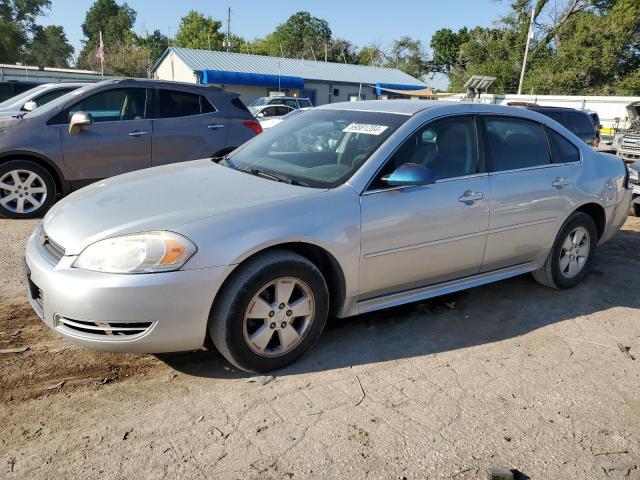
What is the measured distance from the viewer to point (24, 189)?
6.54m

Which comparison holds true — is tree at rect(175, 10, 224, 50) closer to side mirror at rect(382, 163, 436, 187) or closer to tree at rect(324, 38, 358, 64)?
tree at rect(324, 38, 358, 64)

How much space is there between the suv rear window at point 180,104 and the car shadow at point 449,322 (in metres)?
4.60

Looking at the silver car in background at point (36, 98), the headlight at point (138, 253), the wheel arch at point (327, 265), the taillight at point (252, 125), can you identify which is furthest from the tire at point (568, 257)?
the silver car in background at point (36, 98)

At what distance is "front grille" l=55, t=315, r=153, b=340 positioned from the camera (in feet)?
9.25

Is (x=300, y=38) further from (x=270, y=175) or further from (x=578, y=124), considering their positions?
(x=270, y=175)

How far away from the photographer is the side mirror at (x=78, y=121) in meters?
6.39

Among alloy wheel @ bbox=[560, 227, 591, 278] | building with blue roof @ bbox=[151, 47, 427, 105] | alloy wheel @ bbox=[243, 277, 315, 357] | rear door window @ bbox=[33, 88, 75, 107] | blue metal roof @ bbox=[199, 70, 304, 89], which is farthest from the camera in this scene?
building with blue roof @ bbox=[151, 47, 427, 105]

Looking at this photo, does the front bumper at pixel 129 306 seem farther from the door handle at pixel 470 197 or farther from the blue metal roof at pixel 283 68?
the blue metal roof at pixel 283 68

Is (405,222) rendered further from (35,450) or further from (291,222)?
(35,450)

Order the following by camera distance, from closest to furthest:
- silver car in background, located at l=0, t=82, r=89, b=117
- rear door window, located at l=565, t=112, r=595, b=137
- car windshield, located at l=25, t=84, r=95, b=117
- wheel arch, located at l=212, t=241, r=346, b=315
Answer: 1. wheel arch, located at l=212, t=241, r=346, b=315
2. car windshield, located at l=25, t=84, r=95, b=117
3. silver car in background, located at l=0, t=82, r=89, b=117
4. rear door window, located at l=565, t=112, r=595, b=137

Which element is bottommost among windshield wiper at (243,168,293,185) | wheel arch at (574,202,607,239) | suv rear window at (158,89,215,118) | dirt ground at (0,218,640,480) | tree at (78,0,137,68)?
dirt ground at (0,218,640,480)

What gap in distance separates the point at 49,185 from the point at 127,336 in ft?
15.0

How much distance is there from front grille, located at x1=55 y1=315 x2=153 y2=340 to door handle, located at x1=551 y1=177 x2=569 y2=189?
3.38 meters

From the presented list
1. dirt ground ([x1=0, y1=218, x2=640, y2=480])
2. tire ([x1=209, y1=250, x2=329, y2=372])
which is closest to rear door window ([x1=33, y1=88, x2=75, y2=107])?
dirt ground ([x1=0, y1=218, x2=640, y2=480])
